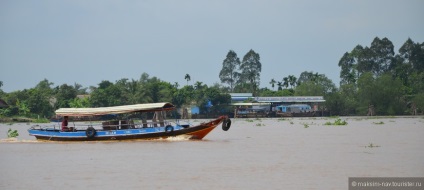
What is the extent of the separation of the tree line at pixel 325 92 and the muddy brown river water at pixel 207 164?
52.3 metres

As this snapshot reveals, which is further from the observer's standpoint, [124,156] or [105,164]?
[124,156]

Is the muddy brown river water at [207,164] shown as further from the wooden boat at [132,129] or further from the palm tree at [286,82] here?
the palm tree at [286,82]

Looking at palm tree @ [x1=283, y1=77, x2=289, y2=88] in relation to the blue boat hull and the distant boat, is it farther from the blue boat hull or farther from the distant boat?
the blue boat hull

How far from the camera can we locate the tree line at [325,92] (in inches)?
3381

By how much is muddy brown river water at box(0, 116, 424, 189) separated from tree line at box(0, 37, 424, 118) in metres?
52.3

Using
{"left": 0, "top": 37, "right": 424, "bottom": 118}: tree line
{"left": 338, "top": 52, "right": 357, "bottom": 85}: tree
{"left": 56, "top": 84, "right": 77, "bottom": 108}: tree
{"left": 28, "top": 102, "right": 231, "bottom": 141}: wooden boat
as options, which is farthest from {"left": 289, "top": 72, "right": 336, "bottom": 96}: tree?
{"left": 28, "top": 102, "right": 231, "bottom": 141}: wooden boat

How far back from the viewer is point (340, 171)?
2103cm

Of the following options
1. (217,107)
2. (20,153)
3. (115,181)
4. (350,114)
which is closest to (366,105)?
(350,114)

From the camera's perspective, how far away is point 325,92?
337 ft

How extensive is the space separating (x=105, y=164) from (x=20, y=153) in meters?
7.71

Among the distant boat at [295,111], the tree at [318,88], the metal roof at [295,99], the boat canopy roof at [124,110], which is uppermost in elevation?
the tree at [318,88]

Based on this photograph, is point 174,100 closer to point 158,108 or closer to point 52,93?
point 52,93

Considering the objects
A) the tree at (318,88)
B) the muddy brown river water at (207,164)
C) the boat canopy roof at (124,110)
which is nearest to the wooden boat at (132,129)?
the boat canopy roof at (124,110)

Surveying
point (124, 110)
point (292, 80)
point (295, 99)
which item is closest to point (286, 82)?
point (292, 80)
